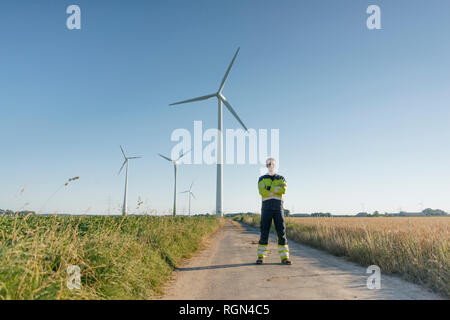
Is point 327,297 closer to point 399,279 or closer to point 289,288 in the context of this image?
point 289,288

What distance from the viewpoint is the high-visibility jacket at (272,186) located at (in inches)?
329

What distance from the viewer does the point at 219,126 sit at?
34.5 m

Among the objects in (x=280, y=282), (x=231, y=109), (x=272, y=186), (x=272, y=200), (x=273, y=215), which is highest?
(x=231, y=109)

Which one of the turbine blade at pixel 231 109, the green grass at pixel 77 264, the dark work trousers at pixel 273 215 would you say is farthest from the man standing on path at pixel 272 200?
the turbine blade at pixel 231 109

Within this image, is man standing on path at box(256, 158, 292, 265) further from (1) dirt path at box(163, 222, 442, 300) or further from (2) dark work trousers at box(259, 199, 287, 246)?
(1) dirt path at box(163, 222, 442, 300)

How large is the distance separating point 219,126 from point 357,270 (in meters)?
28.5

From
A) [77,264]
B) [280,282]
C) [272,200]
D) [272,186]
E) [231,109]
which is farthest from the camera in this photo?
[231,109]

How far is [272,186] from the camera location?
8438mm

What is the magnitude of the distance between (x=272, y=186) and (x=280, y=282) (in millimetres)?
3229

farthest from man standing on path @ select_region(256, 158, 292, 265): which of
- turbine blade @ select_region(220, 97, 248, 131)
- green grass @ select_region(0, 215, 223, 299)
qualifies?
turbine blade @ select_region(220, 97, 248, 131)
